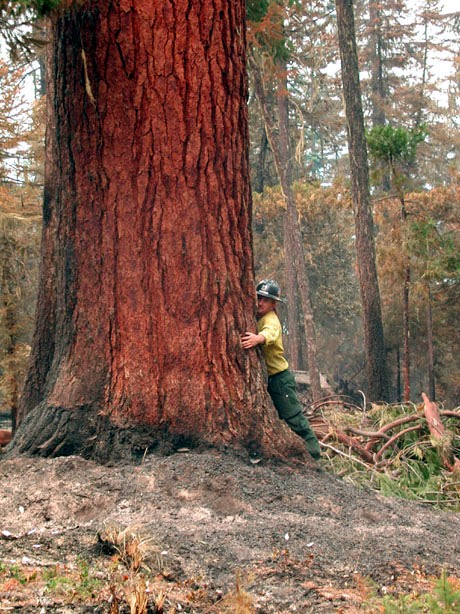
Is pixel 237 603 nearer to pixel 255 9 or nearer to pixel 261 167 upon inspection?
pixel 255 9

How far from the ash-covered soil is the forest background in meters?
3.34

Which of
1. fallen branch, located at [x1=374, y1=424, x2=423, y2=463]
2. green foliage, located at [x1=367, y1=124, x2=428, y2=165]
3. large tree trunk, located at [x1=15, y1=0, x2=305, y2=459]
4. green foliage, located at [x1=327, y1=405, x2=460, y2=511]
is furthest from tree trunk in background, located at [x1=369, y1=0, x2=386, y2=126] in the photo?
large tree trunk, located at [x1=15, y1=0, x2=305, y2=459]

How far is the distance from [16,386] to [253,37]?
8410mm

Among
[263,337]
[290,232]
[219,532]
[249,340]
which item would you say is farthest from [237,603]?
[290,232]

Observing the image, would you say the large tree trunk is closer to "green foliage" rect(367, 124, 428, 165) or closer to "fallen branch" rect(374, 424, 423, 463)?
"fallen branch" rect(374, 424, 423, 463)

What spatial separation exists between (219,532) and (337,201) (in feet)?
81.8

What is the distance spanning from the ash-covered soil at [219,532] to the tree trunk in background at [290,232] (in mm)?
9283

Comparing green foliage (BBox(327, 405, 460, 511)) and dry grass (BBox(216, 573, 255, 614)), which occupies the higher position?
dry grass (BBox(216, 573, 255, 614))

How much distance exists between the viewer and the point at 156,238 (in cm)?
552

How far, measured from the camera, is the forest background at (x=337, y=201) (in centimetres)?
1545

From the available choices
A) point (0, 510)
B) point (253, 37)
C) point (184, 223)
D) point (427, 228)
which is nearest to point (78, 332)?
point (184, 223)

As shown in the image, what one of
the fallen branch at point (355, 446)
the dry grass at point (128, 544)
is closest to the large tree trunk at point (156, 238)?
the dry grass at point (128, 544)

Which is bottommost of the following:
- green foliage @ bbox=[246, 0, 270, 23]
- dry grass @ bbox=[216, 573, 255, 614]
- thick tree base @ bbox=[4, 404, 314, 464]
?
dry grass @ bbox=[216, 573, 255, 614]

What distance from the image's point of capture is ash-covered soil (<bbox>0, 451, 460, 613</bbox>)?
12.2 feet
